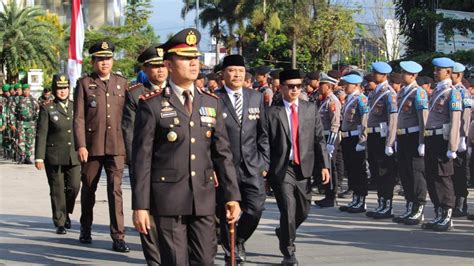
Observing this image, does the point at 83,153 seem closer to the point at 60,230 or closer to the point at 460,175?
the point at 60,230

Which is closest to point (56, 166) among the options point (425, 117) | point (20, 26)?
point (425, 117)

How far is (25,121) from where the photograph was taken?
78.9 feet

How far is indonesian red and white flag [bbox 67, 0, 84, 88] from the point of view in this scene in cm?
1608

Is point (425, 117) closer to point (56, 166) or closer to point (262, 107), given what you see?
point (262, 107)

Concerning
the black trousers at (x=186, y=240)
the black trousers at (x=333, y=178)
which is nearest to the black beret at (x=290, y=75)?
the black trousers at (x=186, y=240)

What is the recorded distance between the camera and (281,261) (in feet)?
31.7

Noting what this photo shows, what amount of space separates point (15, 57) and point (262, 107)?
126ft

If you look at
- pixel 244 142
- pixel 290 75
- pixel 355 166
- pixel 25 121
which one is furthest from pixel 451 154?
pixel 25 121

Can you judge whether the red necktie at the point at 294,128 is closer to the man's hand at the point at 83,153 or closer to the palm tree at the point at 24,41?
the man's hand at the point at 83,153

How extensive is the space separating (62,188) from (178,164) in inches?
226

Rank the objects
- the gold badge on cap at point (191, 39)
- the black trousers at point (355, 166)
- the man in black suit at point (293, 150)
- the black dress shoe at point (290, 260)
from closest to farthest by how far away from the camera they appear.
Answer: the gold badge on cap at point (191, 39) → the black dress shoe at point (290, 260) → the man in black suit at point (293, 150) → the black trousers at point (355, 166)

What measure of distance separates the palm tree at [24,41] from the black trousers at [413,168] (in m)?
35.5

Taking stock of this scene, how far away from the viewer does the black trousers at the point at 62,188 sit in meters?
11.7

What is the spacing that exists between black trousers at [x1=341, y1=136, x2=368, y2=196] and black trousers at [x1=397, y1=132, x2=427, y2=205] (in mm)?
1365
